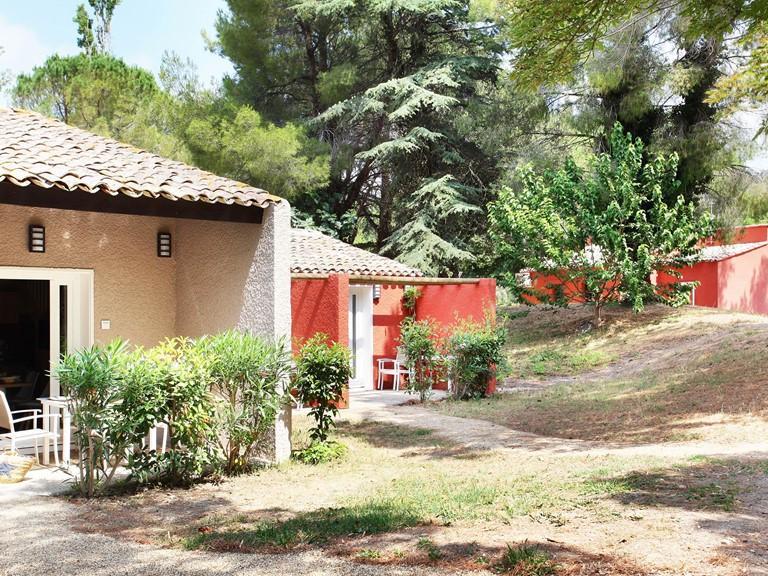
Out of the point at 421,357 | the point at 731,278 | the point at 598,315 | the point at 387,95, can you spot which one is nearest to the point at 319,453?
the point at 421,357

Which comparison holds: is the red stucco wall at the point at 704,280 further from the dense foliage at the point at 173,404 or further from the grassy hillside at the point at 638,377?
the dense foliage at the point at 173,404

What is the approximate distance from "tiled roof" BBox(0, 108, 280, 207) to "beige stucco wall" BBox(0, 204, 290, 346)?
68 centimetres

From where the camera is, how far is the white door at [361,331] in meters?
18.2

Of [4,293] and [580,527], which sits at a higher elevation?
[4,293]

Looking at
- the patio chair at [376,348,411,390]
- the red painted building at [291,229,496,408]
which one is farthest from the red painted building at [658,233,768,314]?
the patio chair at [376,348,411,390]

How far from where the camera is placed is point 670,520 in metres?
5.95

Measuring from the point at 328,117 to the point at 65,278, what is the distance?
18049mm

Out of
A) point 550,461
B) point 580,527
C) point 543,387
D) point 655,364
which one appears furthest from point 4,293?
point 655,364

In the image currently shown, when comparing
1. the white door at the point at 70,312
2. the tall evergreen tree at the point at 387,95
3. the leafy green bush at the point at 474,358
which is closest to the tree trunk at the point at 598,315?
the tall evergreen tree at the point at 387,95

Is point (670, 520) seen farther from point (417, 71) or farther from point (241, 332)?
point (417, 71)

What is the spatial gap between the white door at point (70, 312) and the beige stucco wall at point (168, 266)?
0.14m

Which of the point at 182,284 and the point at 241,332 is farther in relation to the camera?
the point at 182,284

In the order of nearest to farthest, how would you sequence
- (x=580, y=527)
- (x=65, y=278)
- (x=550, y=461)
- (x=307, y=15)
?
(x=580, y=527), (x=550, y=461), (x=65, y=278), (x=307, y=15)

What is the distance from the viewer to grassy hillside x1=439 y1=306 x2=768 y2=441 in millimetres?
11586
